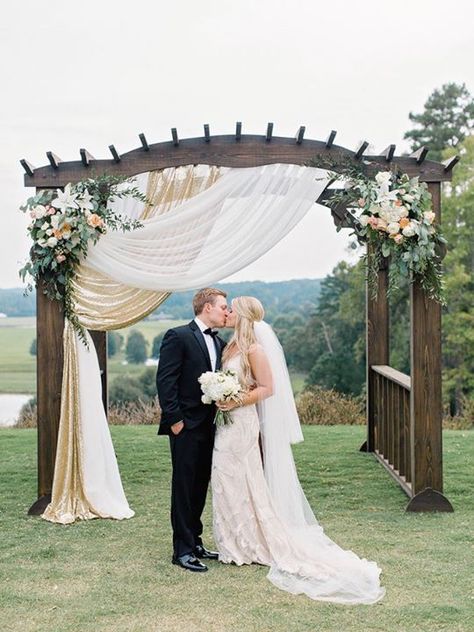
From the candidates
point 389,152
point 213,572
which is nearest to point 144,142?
point 389,152

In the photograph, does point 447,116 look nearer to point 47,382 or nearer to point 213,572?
point 47,382

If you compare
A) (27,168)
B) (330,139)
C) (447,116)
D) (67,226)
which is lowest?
(67,226)

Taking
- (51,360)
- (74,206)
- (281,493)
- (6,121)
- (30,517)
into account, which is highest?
(6,121)

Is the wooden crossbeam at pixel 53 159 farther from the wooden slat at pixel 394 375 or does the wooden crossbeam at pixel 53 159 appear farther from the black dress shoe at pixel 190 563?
the wooden slat at pixel 394 375

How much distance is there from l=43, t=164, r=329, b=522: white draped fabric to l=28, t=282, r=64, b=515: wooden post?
133mm

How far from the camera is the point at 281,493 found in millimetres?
5398

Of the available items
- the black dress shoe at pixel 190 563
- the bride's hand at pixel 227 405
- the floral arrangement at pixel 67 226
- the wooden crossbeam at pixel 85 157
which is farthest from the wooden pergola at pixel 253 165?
the bride's hand at pixel 227 405

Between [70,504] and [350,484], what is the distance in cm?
248

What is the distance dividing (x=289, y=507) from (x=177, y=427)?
89 cm

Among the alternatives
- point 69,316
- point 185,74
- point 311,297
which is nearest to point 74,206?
point 69,316

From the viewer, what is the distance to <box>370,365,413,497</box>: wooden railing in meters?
7.14

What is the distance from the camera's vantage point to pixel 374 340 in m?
9.11

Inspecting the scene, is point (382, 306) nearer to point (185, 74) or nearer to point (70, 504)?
point (70, 504)

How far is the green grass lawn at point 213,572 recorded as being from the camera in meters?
4.28
